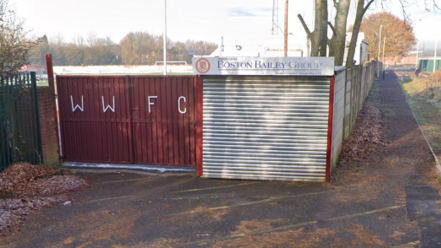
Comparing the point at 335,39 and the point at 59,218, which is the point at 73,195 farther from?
the point at 335,39

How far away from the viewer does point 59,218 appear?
6555 mm

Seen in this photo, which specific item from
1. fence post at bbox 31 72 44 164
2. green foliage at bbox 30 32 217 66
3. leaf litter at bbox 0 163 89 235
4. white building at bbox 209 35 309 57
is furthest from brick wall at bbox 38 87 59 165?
green foliage at bbox 30 32 217 66

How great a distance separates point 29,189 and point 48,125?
217 cm

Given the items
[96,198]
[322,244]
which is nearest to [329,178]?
[322,244]

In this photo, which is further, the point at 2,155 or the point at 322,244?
the point at 2,155

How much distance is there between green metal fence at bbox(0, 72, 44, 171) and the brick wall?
144mm

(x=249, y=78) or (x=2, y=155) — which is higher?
(x=249, y=78)

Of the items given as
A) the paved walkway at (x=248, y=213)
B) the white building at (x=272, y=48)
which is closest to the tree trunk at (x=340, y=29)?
the paved walkway at (x=248, y=213)

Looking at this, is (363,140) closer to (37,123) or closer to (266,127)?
(266,127)

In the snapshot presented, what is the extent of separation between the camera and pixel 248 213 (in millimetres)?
6688

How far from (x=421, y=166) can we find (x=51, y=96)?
8856 mm

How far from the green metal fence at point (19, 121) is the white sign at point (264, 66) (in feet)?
12.6

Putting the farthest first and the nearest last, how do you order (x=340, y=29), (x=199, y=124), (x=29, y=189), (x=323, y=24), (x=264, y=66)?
(x=340, y=29) → (x=323, y=24) → (x=199, y=124) → (x=264, y=66) → (x=29, y=189)

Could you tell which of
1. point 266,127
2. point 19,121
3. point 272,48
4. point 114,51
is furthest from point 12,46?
point 114,51
